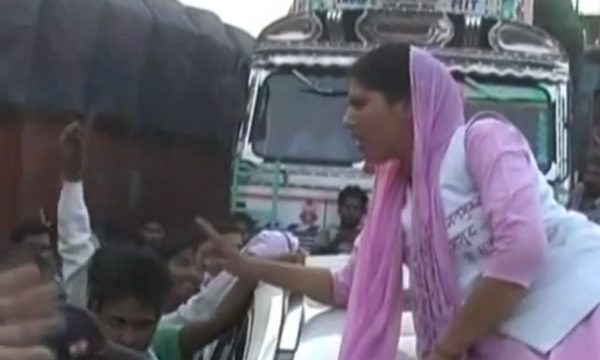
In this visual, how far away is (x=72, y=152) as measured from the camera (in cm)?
725

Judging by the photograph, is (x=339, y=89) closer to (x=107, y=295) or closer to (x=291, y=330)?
(x=107, y=295)

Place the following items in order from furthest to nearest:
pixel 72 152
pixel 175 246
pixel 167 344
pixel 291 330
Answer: pixel 175 246, pixel 72 152, pixel 167 344, pixel 291 330

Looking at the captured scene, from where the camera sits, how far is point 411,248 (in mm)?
4266

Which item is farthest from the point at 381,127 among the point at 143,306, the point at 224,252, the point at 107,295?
the point at 107,295

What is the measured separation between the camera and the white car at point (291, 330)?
14.7ft


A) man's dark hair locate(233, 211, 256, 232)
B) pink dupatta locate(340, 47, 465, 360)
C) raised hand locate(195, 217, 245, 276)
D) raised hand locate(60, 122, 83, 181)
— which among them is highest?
pink dupatta locate(340, 47, 465, 360)

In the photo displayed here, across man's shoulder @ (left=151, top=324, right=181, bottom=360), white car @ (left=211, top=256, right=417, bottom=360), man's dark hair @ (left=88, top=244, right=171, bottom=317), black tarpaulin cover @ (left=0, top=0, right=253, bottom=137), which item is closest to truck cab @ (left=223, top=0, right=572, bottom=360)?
black tarpaulin cover @ (left=0, top=0, right=253, bottom=137)

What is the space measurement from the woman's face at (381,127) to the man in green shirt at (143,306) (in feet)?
3.12

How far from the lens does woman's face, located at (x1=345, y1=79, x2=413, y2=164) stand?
4207 millimetres

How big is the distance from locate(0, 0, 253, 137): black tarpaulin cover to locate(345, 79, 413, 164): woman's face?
31.8ft

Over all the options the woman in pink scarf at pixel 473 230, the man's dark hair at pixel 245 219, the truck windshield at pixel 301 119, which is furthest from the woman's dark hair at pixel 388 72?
the truck windshield at pixel 301 119

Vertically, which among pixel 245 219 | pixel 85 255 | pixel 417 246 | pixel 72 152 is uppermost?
pixel 417 246

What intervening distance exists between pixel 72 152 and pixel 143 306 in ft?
7.86

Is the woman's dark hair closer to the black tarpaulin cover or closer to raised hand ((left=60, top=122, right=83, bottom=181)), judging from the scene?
raised hand ((left=60, top=122, right=83, bottom=181))
